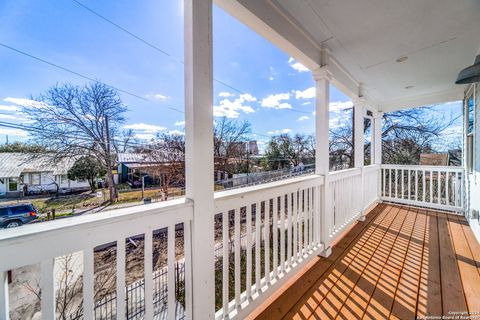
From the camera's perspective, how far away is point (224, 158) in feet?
4.65

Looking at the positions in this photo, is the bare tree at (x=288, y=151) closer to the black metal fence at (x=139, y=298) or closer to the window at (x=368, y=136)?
the black metal fence at (x=139, y=298)

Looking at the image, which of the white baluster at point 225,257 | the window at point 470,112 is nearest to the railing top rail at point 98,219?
the white baluster at point 225,257

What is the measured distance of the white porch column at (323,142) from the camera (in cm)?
233

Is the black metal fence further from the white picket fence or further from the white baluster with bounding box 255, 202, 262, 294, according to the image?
the white baluster with bounding box 255, 202, 262, 294

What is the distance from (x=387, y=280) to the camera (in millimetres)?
1895

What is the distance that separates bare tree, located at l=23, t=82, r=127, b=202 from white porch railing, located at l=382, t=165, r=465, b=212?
217 inches

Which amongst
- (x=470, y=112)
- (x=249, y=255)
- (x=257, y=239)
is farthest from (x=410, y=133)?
(x=249, y=255)

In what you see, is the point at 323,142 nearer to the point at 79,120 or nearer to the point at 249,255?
the point at 249,255

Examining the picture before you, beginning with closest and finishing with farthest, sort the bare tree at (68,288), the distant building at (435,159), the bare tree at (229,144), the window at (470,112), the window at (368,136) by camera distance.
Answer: the bare tree at (68,288), the bare tree at (229,144), the window at (470,112), the window at (368,136), the distant building at (435,159)

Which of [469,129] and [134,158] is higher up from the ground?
[469,129]

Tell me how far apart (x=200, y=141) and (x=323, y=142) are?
1724mm

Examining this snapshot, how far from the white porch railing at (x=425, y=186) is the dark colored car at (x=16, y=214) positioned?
18.8ft

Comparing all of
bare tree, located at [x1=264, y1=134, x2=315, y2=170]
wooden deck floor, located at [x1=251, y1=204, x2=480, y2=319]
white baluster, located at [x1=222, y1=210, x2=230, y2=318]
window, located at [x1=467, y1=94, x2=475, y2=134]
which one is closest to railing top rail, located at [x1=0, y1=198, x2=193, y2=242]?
white baluster, located at [x1=222, y1=210, x2=230, y2=318]

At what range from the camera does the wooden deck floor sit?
5.12 feet
